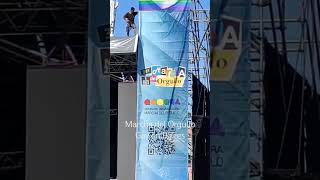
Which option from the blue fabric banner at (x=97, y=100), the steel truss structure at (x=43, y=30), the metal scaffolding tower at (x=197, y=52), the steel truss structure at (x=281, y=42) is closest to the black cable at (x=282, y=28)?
the steel truss structure at (x=281, y=42)

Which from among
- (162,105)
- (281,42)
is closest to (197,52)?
(162,105)

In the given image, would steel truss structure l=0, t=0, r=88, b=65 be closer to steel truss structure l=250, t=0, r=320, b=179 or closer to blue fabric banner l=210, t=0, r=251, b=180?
blue fabric banner l=210, t=0, r=251, b=180

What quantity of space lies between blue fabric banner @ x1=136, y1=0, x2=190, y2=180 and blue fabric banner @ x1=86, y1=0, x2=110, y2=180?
544cm

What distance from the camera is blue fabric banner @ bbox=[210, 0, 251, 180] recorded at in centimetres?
480

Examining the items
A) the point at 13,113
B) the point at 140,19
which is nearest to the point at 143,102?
the point at 140,19

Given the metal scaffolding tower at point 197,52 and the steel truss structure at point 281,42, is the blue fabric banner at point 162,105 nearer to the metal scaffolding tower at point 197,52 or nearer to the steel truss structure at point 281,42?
the metal scaffolding tower at point 197,52

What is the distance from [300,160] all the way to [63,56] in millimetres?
2145

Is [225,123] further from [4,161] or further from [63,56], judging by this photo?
[4,161]

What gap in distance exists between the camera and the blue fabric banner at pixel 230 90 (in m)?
4.80

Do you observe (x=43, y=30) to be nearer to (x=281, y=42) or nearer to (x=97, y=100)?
(x=97, y=100)

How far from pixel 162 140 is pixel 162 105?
61 centimetres

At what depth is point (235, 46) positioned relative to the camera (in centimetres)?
488

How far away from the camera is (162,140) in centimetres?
1044

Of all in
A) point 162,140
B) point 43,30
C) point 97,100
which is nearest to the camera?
point 97,100
